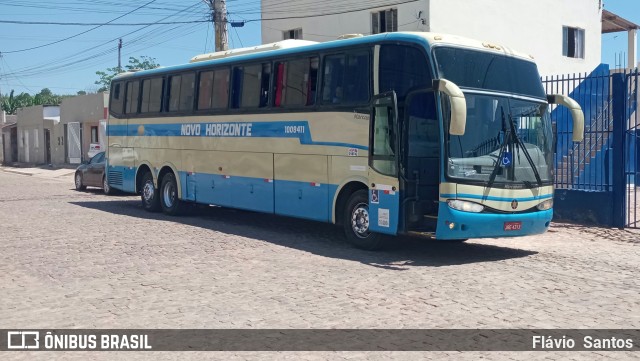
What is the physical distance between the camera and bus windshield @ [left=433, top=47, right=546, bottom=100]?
34.5 ft

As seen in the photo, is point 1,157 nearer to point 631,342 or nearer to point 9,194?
point 9,194

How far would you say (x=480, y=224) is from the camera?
34.0 feet

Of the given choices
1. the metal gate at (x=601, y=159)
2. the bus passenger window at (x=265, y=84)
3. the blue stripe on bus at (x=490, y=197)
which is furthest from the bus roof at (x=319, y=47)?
the metal gate at (x=601, y=159)

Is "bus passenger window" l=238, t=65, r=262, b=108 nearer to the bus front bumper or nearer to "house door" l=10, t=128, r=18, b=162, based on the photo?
the bus front bumper

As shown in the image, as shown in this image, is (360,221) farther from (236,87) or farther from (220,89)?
(220,89)

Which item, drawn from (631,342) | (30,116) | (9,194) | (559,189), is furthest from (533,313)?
(30,116)

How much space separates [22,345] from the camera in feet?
21.4

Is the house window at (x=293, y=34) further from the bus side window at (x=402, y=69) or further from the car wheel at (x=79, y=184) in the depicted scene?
the bus side window at (x=402, y=69)

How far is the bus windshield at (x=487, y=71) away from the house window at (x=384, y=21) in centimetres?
1697

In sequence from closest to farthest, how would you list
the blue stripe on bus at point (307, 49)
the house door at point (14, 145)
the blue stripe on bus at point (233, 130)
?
the blue stripe on bus at point (307, 49) → the blue stripe on bus at point (233, 130) → the house door at point (14, 145)

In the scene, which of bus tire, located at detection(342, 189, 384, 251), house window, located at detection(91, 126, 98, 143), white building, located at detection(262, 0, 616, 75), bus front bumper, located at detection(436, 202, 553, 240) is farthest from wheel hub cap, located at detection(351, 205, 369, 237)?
house window, located at detection(91, 126, 98, 143)

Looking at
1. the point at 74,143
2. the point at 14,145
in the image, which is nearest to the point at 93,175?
the point at 74,143

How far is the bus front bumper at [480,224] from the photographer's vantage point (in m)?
10.2

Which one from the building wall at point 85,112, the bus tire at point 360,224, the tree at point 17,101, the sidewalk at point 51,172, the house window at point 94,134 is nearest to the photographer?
the bus tire at point 360,224
